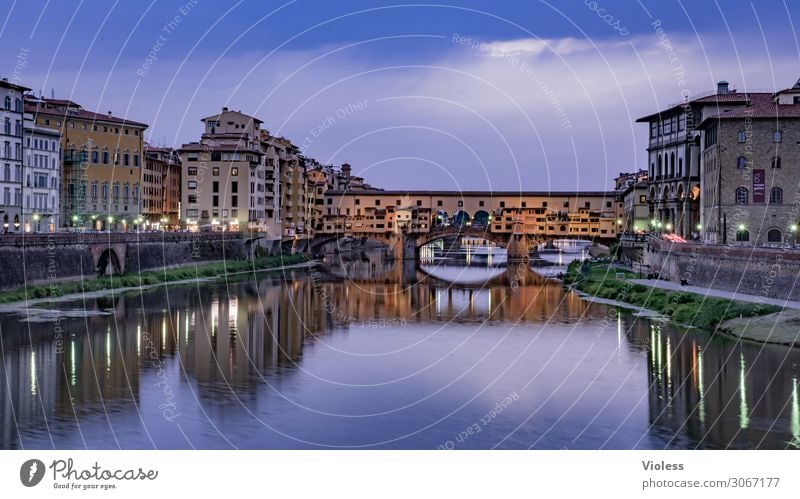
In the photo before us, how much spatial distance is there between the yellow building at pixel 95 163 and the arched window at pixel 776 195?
47.2 meters

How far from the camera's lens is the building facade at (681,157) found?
69.4 meters

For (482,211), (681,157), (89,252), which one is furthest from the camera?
(482,211)

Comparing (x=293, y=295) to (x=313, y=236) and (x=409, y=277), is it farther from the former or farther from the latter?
(x=313, y=236)

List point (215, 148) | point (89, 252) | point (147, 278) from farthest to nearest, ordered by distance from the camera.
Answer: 1. point (215, 148)
2. point (147, 278)
3. point (89, 252)

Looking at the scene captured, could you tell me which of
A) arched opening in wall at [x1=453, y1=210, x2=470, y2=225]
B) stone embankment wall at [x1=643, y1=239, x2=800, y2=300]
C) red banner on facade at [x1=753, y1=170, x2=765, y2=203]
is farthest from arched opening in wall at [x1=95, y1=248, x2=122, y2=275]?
arched opening in wall at [x1=453, y1=210, x2=470, y2=225]

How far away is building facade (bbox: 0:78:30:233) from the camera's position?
6181 centimetres

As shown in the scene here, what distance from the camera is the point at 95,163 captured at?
78625mm

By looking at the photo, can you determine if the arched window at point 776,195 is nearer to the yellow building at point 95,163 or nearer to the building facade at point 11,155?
the building facade at point 11,155

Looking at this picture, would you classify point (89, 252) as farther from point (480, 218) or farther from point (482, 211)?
point (480, 218)

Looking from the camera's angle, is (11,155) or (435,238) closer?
(11,155)

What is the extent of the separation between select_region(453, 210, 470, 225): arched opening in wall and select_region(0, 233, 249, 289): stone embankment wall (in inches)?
1593

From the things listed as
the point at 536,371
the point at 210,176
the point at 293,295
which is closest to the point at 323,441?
the point at 536,371

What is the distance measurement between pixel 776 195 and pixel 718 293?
1268 cm

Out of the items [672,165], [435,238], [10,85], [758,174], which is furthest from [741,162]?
[435,238]
